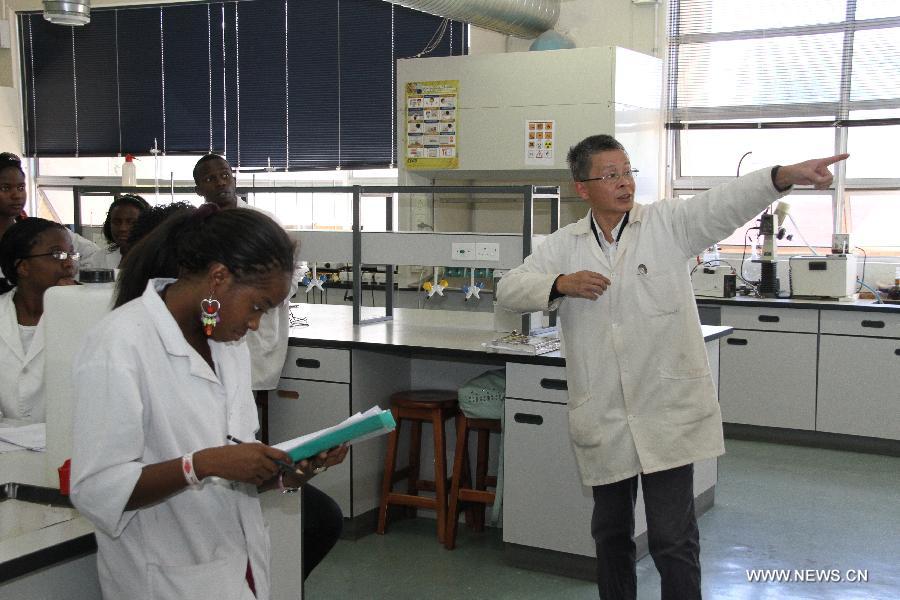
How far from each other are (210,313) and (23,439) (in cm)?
77

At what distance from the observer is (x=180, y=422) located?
4.92 ft

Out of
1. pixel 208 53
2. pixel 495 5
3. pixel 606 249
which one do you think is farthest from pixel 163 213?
pixel 208 53

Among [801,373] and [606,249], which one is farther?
[801,373]

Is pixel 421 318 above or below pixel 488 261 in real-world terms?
below

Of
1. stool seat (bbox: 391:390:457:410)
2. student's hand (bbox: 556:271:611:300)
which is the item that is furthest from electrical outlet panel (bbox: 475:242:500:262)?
student's hand (bbox: 556:271:611:300)

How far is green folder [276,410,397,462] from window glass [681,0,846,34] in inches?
189

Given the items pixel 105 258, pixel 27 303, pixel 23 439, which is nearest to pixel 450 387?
pixel 105 258

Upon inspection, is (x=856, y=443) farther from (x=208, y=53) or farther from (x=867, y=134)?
(x=208, y=53)

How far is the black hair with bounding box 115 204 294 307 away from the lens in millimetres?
1478

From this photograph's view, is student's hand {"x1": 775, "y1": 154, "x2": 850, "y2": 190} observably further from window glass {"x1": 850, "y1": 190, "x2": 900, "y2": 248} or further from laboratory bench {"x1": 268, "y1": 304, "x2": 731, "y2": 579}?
window glass {"x1": 850, "y1": 190, "x2": 900, "y2": 248}

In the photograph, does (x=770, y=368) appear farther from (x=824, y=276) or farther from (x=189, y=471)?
(x=189, y=471)

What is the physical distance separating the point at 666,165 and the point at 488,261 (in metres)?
2.56

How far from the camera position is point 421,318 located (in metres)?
4.28

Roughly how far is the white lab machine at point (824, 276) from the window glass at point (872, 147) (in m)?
0.70
